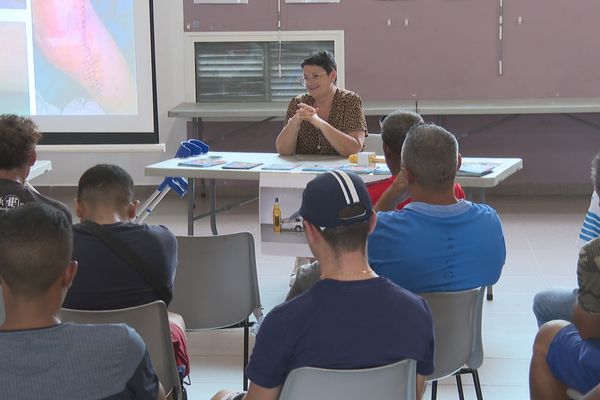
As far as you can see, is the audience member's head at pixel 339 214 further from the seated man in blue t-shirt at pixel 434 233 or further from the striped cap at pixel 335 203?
the seated man in blue t-shirt at pixel 434 233

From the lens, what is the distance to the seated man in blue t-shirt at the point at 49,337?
156cm

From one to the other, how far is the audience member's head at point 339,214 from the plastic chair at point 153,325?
24.4 inches

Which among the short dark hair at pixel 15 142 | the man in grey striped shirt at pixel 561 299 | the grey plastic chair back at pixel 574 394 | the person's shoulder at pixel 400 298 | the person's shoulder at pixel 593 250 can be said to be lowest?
the grey plastic chair back at pixel 574 394

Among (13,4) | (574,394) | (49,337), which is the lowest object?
(574,394)

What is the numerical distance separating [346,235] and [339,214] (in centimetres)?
5

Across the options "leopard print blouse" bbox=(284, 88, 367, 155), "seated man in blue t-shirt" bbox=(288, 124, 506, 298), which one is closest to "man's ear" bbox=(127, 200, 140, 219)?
"seated man in blue t-shirt" bbox=(288, 124, 506, 298)

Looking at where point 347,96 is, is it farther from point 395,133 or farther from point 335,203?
point 335,203

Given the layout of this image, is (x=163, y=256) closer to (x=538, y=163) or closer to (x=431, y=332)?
(x=431, y=332)

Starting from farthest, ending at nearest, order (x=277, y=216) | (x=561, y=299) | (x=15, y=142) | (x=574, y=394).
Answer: (x=277, y=216) < (x=15, y=142) < (x=561, y=299) < (x=574, y=394)

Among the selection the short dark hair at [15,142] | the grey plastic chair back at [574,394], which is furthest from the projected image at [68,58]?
the grey plastic chair back at [574,394]

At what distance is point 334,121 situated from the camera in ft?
14.3

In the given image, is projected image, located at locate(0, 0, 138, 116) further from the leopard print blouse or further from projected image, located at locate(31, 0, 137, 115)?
the leopard print blouse

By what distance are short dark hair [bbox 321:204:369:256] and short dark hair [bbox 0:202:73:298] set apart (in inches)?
21.4

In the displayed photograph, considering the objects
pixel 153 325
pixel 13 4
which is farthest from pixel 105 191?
pixel 13 4
